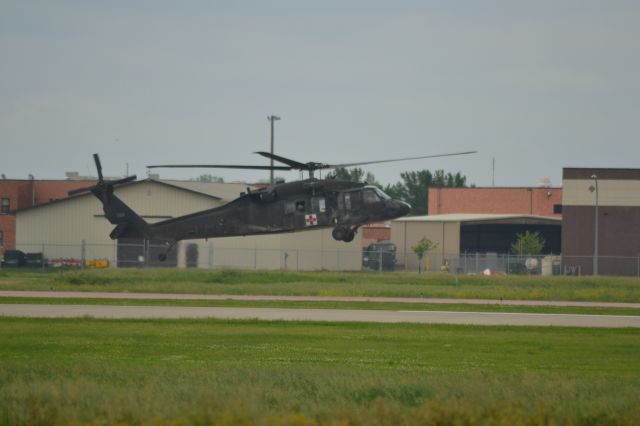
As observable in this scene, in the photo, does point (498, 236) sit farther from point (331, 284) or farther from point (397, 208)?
point (397, 208)

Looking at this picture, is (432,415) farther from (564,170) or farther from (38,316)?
(564,170)

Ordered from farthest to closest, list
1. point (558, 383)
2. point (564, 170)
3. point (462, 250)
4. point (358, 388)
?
point (462, 250), point (564, 170), point (558, 383), point (358, 388)

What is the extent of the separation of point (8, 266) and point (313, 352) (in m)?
56.6

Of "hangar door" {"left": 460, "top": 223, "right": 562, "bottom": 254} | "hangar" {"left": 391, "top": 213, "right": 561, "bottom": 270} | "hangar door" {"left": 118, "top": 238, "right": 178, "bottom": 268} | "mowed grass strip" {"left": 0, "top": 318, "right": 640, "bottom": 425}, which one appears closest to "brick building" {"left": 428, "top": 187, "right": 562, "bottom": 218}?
"hangar door" {"left": 460, "top": 223, "right": 562, "bottom": 254}

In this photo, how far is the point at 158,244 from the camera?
76.3 m

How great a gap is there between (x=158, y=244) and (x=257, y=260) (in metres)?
7.19

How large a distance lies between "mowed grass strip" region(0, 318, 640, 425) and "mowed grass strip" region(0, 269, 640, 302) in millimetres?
17018

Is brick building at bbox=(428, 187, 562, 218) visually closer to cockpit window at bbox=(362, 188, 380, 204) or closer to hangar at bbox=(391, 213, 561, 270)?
hangar at bbox=(391, 213, 561, 270)

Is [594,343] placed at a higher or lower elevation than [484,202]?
lower

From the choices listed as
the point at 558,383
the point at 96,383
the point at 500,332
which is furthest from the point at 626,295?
the point at 96,383

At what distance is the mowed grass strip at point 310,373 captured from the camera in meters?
14.4

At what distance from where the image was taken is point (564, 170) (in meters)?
87.1

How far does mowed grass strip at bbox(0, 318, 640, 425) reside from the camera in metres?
14.4

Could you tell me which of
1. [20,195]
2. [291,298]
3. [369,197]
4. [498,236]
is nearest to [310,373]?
[369,197]
